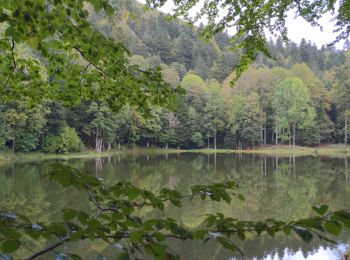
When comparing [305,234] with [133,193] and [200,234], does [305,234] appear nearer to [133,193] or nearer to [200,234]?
[200,234]

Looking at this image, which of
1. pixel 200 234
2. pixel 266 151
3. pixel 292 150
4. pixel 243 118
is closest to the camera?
pixel 200 234

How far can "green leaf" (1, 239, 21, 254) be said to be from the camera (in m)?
1.30

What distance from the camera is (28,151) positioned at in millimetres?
37938

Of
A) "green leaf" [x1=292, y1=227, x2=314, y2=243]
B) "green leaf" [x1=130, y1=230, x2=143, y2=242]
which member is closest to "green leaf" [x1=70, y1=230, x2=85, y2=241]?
"green leaf" [x1=130, y1=230, x2=143, y2=242]

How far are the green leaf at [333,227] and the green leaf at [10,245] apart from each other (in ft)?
3.72

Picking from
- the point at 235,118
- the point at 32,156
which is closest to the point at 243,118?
the point at 235,118

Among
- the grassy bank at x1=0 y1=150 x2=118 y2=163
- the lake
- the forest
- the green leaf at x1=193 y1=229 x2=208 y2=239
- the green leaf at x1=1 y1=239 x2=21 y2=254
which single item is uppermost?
the forest

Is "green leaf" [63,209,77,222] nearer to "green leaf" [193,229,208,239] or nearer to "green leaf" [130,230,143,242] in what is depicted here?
"green leaf" [130,230,143,242]

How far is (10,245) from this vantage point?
132 centimetres

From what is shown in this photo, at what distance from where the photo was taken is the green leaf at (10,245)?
130 cm

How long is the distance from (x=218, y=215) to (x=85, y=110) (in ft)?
151

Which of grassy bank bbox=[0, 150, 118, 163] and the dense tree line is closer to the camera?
grassy bank bbox=[0, 150, 118, 163]

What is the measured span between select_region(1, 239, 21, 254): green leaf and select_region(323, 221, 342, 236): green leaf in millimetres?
1132

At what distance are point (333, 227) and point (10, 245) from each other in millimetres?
1177
